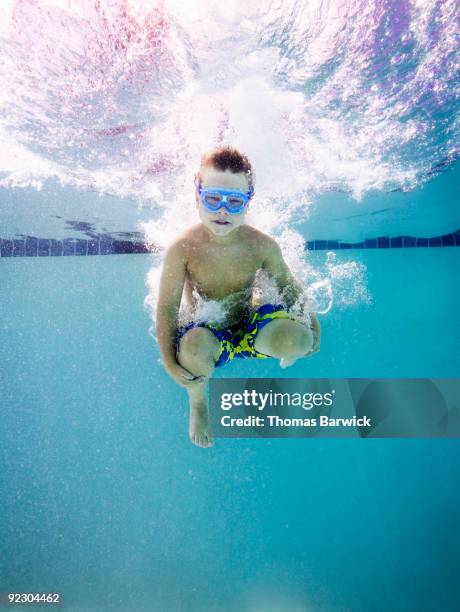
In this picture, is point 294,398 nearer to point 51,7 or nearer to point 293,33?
point 293,33

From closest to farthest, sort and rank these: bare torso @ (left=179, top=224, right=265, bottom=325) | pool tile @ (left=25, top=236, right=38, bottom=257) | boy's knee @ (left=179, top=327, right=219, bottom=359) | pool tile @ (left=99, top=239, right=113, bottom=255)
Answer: boy's knee @ (left=179, top=327, right=219, bottom=359)
bare torso @ (left=179, top=224, right=265, bottom=325)
pool tile @ (left=25, top=236, right=38, bottom=257)
pool tile @ (left=99, top=239, right=113, bottom=255)

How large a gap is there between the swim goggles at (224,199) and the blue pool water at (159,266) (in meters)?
2.54

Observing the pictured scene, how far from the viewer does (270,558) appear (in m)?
15.7

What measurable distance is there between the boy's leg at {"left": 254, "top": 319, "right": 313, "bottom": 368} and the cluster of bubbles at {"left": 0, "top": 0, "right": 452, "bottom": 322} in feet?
11.2

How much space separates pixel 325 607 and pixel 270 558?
263cm

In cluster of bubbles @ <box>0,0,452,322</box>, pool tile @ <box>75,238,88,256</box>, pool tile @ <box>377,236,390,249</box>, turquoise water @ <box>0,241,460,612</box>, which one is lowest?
turquoise water @ <box>0,241,460,612</box>

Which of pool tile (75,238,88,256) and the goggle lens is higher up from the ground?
pool tile (75,238,88,256)

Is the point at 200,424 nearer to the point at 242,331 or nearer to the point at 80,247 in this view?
the point at 242,331

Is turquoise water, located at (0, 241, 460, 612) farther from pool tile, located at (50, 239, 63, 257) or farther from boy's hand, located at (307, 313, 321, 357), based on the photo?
boy's hand, located at (307, 313, 321, 357)

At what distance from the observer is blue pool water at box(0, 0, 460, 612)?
510cm

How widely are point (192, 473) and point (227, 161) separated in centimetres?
2363

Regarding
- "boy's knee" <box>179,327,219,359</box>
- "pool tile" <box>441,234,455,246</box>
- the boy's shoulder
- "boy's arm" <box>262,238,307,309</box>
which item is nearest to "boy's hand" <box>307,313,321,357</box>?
"boy's arm" <box>262,238,307,309</box>

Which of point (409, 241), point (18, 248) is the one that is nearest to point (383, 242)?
point (409, 241)

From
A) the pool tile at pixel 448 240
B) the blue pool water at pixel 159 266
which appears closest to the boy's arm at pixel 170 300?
the blue pool water at pixel 159 266
